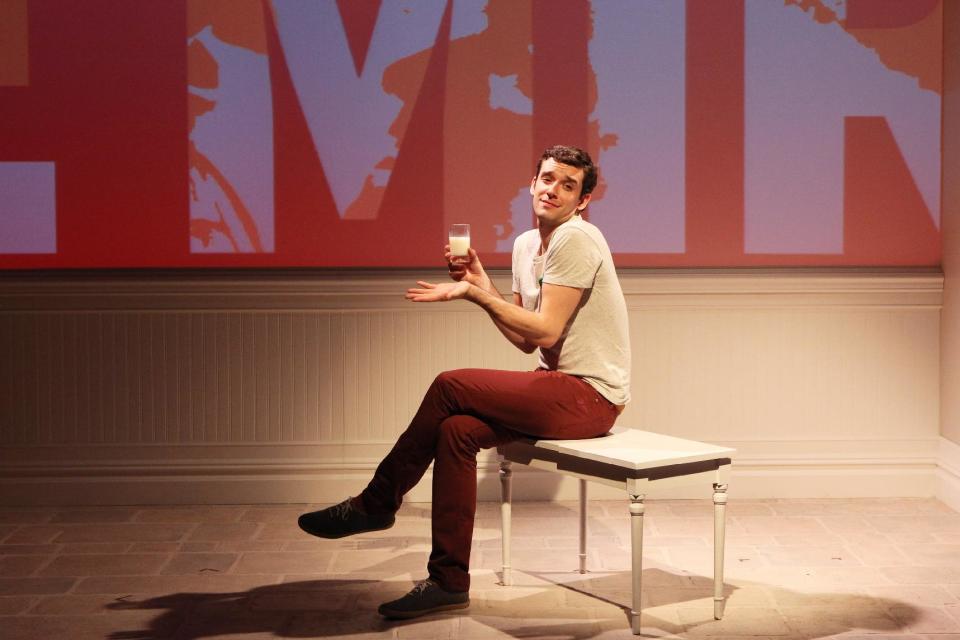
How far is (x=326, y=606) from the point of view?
10.7 feet

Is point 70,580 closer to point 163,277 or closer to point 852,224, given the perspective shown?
point 163,277

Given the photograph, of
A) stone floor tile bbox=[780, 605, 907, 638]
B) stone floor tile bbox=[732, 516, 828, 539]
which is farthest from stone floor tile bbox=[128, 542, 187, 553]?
stone floor tile bbox=[780, 605, 907, 638]

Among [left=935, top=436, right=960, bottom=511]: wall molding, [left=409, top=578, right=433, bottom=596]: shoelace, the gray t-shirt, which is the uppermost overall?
the gray t-shirt

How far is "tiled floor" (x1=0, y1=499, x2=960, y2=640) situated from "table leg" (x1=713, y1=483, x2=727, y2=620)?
2.1 inches

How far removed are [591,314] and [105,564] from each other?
70.7 inches

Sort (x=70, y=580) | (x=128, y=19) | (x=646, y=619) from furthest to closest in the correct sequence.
Result: (x=128, y=19) < (x=70, y=580) < (x=646, y=619)

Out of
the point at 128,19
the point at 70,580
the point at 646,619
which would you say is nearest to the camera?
the point at 646,619

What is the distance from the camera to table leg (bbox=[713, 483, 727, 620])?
10.2 feet

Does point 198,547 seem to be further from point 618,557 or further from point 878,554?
point 878,554

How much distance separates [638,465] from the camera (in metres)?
2.94

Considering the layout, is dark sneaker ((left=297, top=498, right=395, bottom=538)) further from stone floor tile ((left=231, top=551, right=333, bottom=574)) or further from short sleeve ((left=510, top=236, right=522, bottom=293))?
short sleeve ((left=510, top=236, right=522, bottom=293))

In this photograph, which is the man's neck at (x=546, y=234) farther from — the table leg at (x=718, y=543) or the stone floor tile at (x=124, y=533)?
the stone floor tile at (x=124, y=533)

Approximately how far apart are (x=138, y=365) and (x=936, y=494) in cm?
324

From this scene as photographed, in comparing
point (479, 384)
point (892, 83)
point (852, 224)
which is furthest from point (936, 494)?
point (479, 384)
